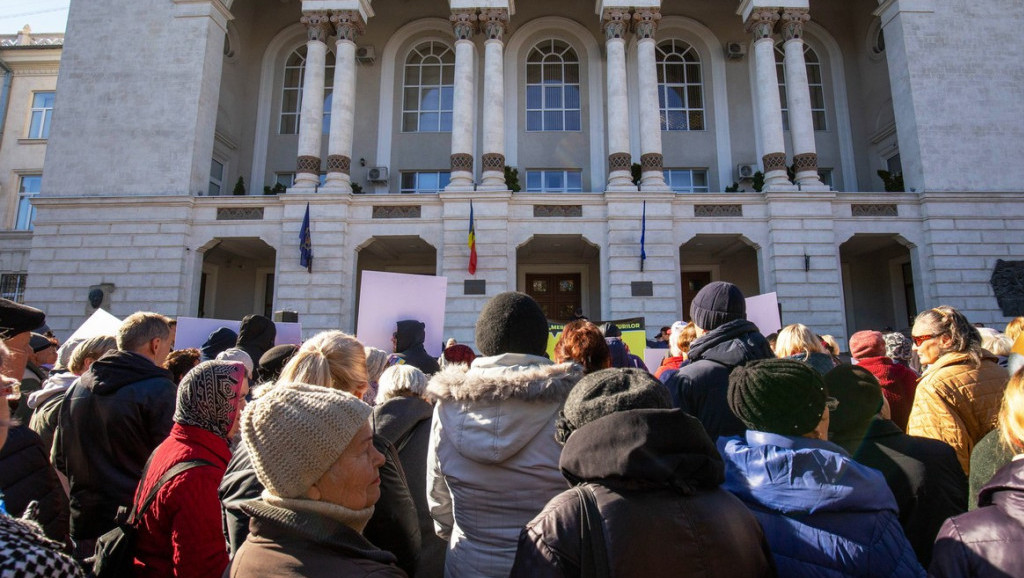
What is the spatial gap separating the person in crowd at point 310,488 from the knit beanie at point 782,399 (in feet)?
4.45

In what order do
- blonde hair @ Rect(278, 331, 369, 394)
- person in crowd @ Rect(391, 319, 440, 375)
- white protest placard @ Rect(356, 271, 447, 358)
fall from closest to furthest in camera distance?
blonde hair @ Rect(278, 331, 369, 394)
person in crowd @ Rect(391, 319, 440, 375)
white protest placard @ Rect(356, 271, 447, 358)

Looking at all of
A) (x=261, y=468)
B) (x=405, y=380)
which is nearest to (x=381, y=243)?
(x=405, y=380)

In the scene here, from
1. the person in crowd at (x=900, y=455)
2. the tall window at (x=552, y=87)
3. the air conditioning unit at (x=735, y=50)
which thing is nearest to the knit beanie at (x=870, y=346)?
the person in crowd at (x=900, y=455)

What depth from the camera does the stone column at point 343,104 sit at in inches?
705

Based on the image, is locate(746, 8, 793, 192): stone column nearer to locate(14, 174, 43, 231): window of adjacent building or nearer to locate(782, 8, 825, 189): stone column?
locate(782, 8, 825, 189): stone column

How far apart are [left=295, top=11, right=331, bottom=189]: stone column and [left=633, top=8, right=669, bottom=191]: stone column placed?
10056mm

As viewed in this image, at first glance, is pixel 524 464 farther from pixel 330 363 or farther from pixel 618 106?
pixel 618 106

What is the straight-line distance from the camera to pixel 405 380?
319 centimetres

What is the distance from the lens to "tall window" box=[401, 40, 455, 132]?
69.8 feet

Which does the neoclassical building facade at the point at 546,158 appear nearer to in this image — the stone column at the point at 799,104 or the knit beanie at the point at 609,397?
the stone column at the point at 799,104

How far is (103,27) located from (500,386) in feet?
75.5

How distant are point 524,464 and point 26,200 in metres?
30.6

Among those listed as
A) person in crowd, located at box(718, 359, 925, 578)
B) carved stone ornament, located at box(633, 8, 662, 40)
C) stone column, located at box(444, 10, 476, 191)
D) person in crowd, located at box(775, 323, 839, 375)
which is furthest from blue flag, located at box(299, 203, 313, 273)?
person in crowd, located at box(718, 359, 925, 578)

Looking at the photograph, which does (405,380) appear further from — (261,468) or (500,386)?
(261,468)
